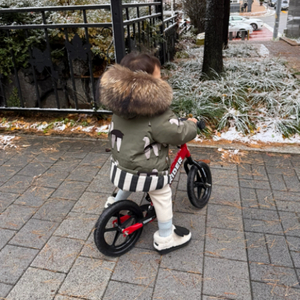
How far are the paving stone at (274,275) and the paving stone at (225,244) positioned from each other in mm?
126

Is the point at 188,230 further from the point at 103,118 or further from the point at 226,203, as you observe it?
the point at 103,118

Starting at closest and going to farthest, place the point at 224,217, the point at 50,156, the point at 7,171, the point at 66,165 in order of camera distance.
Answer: the point at 224,217 → the point at 7,171 → the point at 66,165 → the point at 50,156

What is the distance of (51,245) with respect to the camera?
2.51 m

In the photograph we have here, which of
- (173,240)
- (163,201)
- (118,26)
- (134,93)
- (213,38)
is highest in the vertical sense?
(118,26)

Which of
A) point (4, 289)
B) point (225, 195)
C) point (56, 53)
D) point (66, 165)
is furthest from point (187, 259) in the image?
point (56, 53)

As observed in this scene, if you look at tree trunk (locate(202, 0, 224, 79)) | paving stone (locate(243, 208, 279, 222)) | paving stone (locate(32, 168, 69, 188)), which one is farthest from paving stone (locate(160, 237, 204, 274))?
tree trunk (locate(202, 0, 224, 79))

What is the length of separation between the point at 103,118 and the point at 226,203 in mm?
2637

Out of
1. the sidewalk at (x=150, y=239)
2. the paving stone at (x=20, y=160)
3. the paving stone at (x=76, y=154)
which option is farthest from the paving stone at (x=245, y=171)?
the paving stone at (x=20, y=160)

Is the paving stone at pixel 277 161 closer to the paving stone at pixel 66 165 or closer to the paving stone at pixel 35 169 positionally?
the paving stone at pixel 66 165

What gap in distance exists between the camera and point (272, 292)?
2.06 meters

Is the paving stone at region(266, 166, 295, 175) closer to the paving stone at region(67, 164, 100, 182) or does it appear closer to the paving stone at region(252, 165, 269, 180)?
the paving stone at region(252, 165, 269, 180)

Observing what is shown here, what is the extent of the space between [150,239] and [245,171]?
155 cm

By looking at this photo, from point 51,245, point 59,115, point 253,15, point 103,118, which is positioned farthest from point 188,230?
point 253,15

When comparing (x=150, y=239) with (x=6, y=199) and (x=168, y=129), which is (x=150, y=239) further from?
(x=6, y=199)
